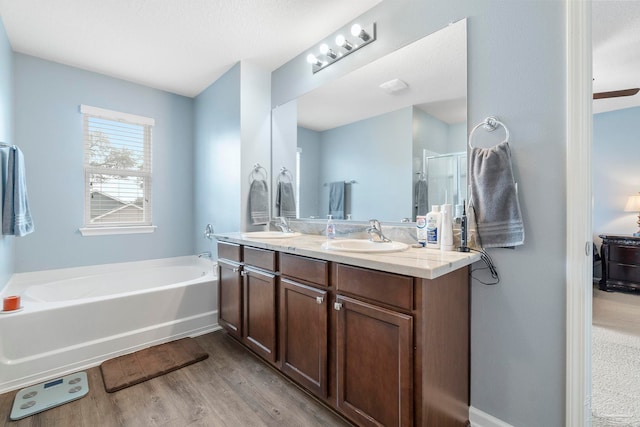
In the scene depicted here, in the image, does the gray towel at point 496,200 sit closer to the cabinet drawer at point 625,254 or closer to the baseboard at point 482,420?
the baseboard at point 482,420

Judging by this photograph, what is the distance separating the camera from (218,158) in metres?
3.03

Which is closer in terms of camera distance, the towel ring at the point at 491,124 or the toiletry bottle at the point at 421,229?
the towel ring at the point at 491,124

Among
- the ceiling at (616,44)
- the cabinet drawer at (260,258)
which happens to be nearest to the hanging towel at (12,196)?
the cabinet drawer at (260,258)

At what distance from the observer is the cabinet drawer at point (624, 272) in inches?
142

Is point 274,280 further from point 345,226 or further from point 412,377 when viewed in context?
point 412,377

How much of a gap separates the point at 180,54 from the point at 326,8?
1.39 meters

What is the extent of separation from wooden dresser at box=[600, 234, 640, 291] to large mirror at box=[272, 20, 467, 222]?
377 cm

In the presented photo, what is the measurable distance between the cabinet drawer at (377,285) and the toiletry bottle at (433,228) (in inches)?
19.1

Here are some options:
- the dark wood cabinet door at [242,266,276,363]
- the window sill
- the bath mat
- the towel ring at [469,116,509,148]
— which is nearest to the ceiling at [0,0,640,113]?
the towel ring at [469,116,509,148]

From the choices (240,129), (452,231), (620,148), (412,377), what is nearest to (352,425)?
(412,377)

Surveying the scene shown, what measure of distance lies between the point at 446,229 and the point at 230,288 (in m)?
1.68

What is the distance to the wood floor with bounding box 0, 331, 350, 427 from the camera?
151 cm

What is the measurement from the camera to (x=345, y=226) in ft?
7.25

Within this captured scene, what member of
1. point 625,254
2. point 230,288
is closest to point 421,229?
point 230,288
